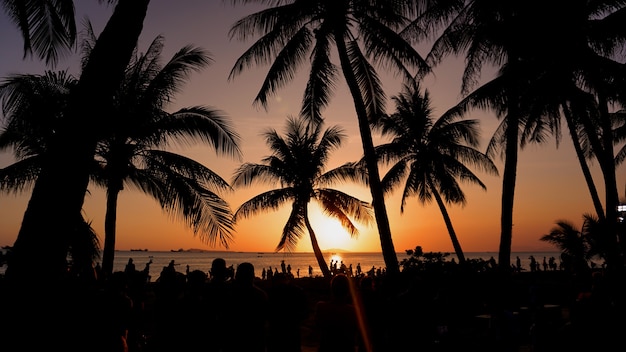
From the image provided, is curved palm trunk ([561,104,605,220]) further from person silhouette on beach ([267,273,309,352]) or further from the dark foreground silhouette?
person silhouette on beach ([267,273,309,352])

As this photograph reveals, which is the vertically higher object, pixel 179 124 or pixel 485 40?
pixel 485 40

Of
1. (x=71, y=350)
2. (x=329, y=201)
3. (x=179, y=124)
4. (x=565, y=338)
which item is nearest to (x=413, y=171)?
(x=329, y=201)

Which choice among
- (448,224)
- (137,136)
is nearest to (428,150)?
(448,224)

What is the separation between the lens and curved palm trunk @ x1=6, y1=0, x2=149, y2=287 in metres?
3.82

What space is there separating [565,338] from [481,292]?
11.0 metres

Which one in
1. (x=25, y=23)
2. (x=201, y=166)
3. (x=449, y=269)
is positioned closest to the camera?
(x=25, y=23)

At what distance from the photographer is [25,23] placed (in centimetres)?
729

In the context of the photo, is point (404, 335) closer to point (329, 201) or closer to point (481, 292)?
point (481, 292)

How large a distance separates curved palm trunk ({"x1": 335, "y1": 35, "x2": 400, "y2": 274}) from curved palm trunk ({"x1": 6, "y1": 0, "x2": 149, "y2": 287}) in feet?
27.1

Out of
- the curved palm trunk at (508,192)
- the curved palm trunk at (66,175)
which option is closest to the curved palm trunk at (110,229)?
the curved palm trunk at (66,175)

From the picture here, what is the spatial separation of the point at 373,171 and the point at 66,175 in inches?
349

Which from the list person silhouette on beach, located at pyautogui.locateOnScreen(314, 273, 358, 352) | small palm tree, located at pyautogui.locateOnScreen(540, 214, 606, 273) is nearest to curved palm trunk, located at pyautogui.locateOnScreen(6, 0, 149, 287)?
person silhouette on beach, located at pyautogui.locateOnScreen(314, 273, 358, 352)

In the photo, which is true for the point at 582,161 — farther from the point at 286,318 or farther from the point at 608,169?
the point at 286,318

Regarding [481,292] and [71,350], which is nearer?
[71,350]
